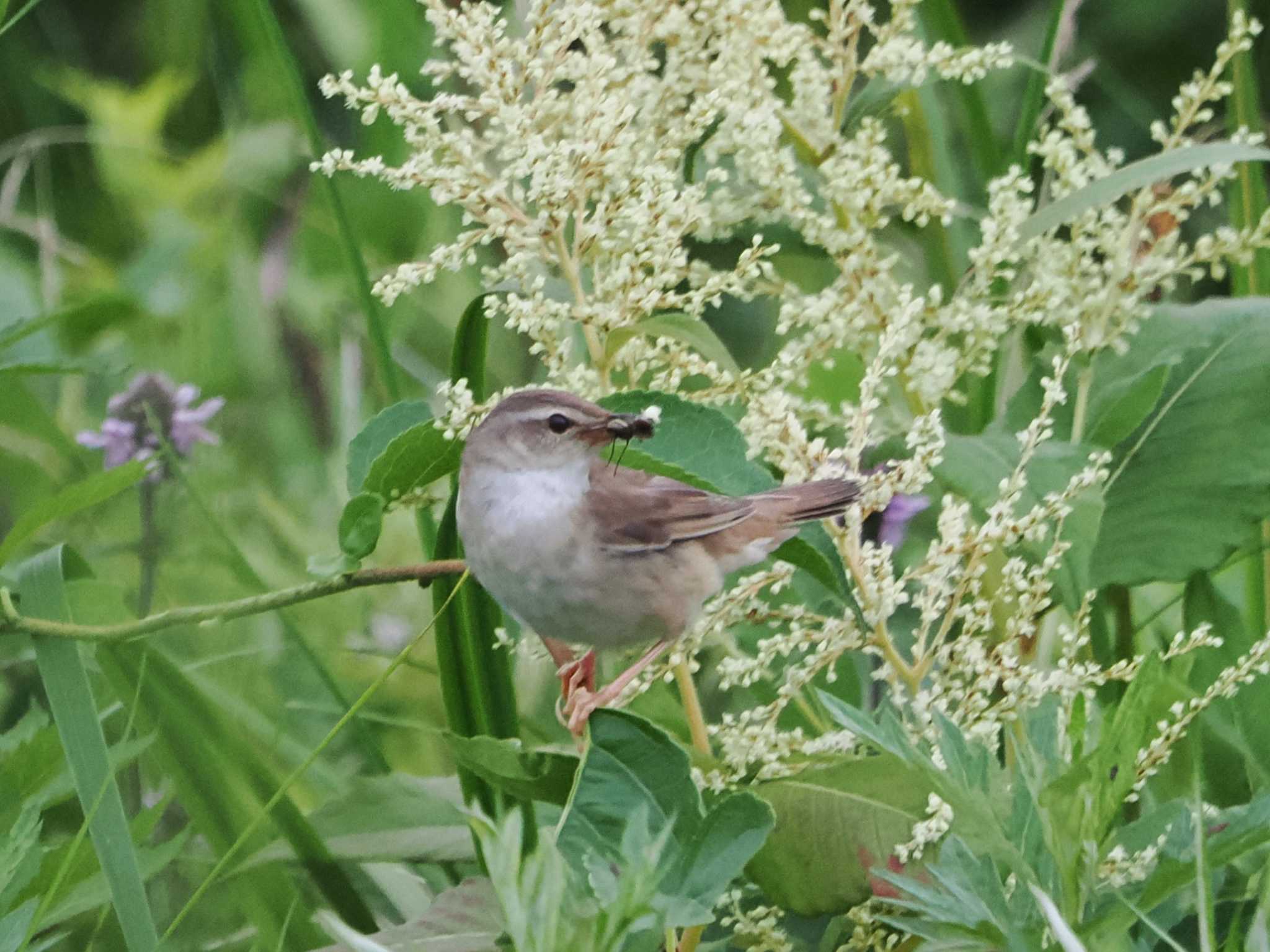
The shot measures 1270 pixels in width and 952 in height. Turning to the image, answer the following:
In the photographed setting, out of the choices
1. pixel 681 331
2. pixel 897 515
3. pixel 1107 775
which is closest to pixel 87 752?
pixel 681 331

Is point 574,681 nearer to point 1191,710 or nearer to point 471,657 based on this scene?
point 471,657

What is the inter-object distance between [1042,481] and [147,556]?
0.99m

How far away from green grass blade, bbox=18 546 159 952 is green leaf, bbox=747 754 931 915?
45cm

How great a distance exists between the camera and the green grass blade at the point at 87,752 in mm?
1210

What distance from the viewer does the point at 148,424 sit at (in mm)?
2076

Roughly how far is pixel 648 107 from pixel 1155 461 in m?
0.62

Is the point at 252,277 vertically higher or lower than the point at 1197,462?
higher

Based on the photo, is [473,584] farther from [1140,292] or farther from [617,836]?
[1140,292]

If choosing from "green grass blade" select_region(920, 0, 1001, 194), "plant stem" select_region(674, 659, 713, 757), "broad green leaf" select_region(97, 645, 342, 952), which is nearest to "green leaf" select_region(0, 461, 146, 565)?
"broad green leaf" select_region(97, 645, 342, 952)

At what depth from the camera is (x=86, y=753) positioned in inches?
49.4

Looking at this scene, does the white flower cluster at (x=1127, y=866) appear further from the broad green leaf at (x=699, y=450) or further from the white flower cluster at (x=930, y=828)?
the broad green leaf at (x=699, y=450)

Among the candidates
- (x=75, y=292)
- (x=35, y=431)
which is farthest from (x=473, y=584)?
(x=75, y=292)

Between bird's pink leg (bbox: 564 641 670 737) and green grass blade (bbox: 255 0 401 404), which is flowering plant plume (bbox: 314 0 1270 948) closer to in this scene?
bird's pink leg (bbox: 564 641 670 737)

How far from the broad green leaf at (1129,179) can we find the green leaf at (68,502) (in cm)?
83
